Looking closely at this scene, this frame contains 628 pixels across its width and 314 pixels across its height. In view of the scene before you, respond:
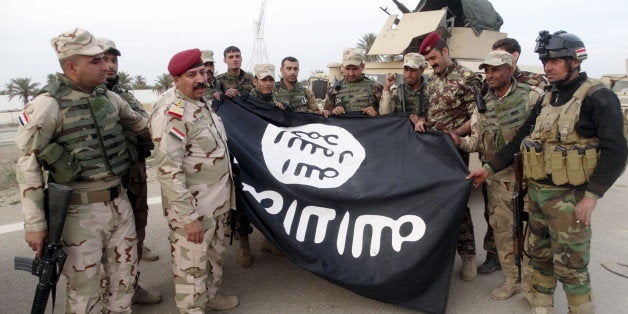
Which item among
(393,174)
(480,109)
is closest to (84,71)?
(393,174)

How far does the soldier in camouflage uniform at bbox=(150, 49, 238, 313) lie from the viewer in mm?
2730

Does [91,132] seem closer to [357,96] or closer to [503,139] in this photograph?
[357,96]

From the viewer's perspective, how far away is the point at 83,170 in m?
2.63

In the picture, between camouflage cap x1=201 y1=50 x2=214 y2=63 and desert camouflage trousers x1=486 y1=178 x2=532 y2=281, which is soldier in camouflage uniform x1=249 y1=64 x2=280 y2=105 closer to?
camouflage cap x1=201 y1=50 x2=214 y2=63

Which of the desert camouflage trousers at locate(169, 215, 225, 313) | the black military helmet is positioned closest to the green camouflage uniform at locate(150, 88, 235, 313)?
the desert camouflage trousers at locate(169, 215, 225, 313)

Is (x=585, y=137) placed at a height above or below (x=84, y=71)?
below

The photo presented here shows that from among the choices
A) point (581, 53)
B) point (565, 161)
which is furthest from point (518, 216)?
point (581, 53)

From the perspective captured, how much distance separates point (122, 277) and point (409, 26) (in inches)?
324

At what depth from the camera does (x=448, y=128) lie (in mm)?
3869

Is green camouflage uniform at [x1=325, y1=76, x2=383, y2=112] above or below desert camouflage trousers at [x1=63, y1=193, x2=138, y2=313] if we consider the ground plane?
above

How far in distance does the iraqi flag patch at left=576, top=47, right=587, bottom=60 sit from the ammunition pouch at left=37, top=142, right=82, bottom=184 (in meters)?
3.26

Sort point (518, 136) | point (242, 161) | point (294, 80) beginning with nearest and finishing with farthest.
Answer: point (518, 136)
point (242, 161)
point (294, 80)

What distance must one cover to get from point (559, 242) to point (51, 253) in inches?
127

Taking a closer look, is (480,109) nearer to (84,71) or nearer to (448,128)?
(448,128)
